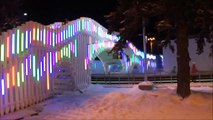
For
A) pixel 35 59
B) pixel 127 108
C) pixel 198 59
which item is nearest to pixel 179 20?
pixel 127 108

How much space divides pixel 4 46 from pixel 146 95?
687 cm

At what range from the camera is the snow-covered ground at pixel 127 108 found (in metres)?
13.8

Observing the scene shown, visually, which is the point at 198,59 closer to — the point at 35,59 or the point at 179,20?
the point at 179,20

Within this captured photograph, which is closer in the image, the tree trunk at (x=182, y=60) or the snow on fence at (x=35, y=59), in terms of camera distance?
the snow on fence at (x=35, y=59)

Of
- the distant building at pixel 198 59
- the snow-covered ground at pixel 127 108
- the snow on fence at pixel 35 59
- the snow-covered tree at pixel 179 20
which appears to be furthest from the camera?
the distant building at pixel 198 59

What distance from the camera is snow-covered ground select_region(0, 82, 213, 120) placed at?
13.8 meters

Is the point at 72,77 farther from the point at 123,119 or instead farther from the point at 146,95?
the point at 123,119

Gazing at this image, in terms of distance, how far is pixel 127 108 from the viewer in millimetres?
15406

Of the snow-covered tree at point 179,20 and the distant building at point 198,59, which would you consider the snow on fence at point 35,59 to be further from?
the distant building at point 198,59

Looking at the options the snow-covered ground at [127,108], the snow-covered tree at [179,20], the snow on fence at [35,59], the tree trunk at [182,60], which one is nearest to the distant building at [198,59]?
the snow on fence at [35,59]

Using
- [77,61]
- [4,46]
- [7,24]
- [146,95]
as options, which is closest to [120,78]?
[77,61]

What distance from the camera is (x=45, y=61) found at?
19.6 meters

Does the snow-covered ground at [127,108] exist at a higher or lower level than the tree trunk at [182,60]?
lower

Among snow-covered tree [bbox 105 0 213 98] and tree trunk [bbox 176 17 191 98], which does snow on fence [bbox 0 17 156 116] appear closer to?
snow-covered tree [bbox 105 0 213 98]
